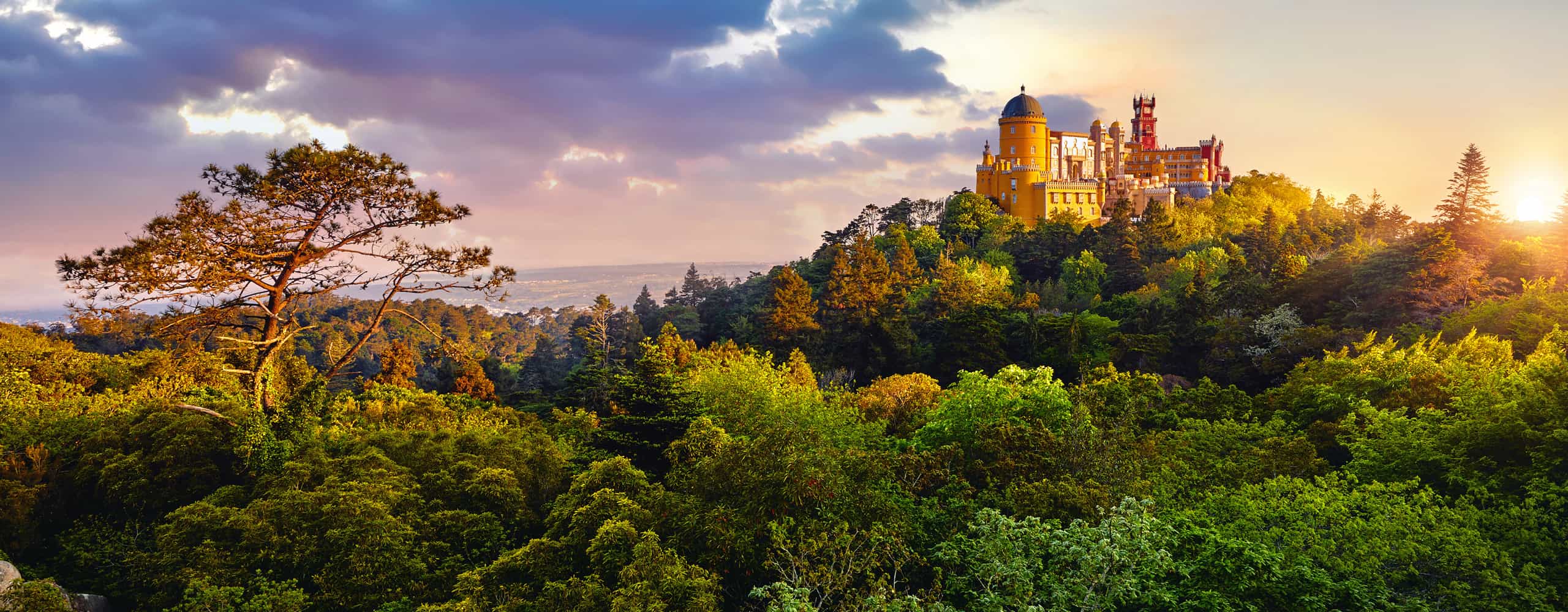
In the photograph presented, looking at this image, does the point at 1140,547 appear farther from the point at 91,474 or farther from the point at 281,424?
the point at 91,474

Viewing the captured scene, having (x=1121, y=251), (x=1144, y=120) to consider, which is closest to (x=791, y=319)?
(x=1121, y=251)

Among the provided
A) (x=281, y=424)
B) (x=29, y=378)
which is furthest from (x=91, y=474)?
(x=29, y=378)

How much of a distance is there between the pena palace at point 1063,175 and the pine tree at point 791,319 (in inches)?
1378

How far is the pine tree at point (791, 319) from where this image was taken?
5244 centimetres

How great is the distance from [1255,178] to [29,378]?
313 feet

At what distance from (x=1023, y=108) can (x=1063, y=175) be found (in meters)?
8.42

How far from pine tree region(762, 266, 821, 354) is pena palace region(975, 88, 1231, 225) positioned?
35001 millimetres

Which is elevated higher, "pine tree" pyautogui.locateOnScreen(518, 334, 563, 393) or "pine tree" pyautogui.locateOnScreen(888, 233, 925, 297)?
"pine tree" pyautogui.locateOnScreen(888, 233, 925, 297)

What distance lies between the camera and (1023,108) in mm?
84500

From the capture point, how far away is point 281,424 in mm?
20109

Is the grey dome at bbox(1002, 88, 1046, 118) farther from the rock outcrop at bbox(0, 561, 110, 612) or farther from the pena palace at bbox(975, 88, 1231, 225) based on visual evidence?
the rock outcrop at bbox(0, 561, 110, 612)

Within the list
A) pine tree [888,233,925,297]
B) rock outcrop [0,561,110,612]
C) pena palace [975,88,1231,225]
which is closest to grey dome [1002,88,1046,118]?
pena palace [975,88,1231,225]

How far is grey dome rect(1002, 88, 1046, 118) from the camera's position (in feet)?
277

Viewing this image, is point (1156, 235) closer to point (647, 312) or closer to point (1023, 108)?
point (1023, 108)
